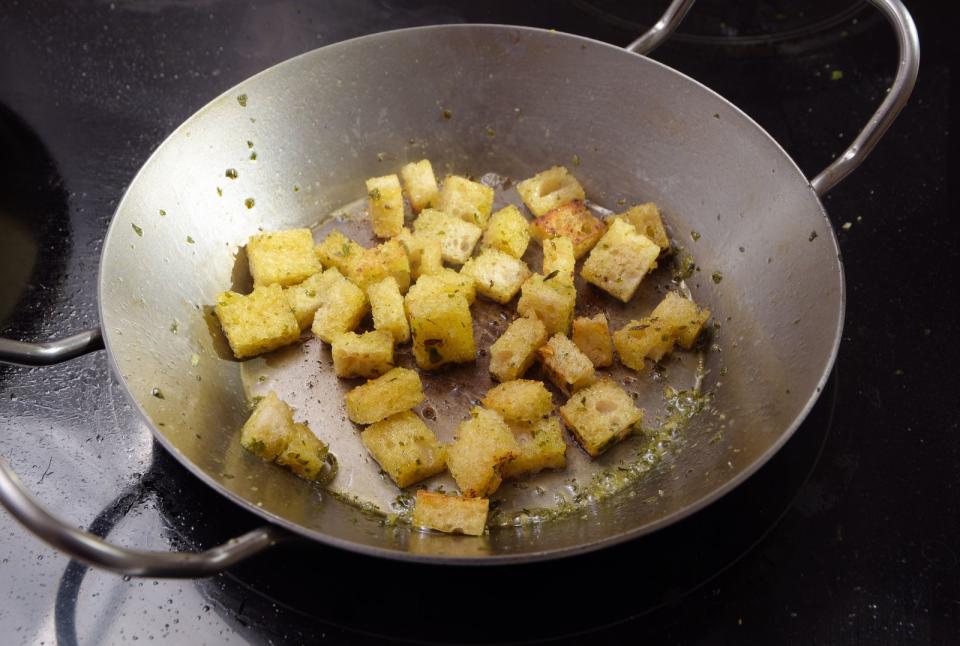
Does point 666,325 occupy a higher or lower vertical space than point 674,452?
higher

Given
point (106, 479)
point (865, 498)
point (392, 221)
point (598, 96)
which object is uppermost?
point (598, 96)

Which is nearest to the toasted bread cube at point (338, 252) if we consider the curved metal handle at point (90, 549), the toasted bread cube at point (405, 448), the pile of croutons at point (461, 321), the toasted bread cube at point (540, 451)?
the pile of croutons at point (461, 321)

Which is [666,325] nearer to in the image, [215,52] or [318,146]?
[318,146]

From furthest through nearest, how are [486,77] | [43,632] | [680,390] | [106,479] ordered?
[486,77]
[680,390]
[106,479]
[43,632]

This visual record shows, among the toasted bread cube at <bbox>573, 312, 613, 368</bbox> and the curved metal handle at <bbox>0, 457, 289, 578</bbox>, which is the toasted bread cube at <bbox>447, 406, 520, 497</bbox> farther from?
the curved metal handle at <bbox>0, 457, 289, 578</bbox>

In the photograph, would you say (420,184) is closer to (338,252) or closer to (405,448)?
(338,252)

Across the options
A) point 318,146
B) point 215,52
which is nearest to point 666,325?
point 318,146
